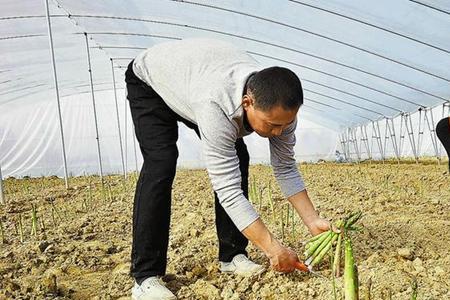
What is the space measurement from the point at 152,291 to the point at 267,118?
0.91m

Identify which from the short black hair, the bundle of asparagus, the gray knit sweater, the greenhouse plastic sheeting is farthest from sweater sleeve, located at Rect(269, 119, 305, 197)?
the greenhouse plastic sheeting

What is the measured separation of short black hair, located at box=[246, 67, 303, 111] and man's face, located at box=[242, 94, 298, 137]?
0.9 inches

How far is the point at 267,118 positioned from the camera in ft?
6.41

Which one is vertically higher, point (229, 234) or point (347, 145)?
point (347, 145)

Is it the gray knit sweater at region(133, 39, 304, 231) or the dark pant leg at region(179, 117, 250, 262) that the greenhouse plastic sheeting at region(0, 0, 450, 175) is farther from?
the gray knit sweater at region(133, 39, 304, 231)

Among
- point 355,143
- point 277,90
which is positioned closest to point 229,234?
point 277,90

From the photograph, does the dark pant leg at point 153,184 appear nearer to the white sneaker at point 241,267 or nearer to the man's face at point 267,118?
the white sneaker at point 241,267

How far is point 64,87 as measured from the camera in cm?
1559

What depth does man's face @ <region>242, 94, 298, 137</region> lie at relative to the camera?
191 centimetres

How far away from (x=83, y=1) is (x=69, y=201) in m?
3.94

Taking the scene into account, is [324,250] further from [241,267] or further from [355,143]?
[355,143]

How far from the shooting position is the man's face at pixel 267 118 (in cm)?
191

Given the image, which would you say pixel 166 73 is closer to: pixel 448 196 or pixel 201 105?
pixel 201 105

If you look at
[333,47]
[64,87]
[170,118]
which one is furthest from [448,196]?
[64,87]
